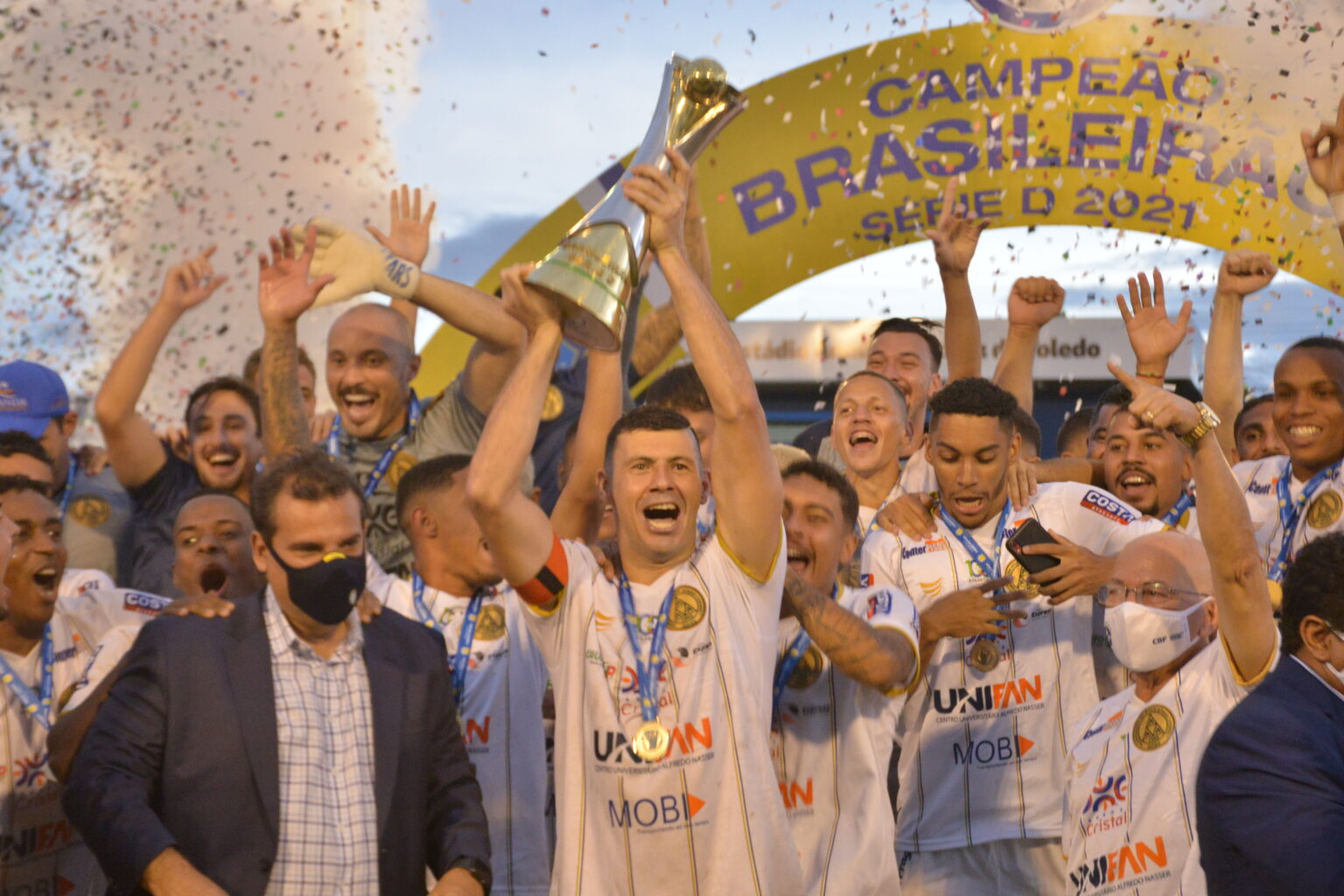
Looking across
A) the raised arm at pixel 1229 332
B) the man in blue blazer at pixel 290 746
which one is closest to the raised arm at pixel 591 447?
the man in blue blazer at pixel 290 746

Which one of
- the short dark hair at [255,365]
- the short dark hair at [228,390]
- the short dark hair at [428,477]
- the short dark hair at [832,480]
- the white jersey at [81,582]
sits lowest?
the white jersey at [81,582]

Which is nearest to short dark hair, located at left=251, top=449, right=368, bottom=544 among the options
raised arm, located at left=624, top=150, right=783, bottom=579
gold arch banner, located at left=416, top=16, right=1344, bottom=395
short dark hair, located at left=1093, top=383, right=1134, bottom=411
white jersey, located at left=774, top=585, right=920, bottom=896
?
raised arm, located at left=624, top=150, right=783, bottom=579

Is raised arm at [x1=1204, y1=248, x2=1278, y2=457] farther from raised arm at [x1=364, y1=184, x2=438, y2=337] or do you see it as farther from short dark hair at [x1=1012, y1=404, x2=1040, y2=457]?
raised arm at [x1=364, y1=184, x2=438, y2=337]

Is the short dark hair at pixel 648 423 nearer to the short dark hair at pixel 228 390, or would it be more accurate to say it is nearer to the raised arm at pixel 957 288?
the short dark hair at pixel 228 390

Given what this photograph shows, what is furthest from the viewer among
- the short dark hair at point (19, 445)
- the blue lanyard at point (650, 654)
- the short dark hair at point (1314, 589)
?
the short dark hair at point (19, 445)

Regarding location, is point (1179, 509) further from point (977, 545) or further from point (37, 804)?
point (37, 804)

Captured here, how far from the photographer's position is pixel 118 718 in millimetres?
3619

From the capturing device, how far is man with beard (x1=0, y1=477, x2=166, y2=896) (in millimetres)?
4246

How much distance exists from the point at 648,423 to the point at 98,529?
319 cm

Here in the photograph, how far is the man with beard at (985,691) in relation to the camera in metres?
4.86

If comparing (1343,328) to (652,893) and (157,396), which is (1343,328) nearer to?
(652,893)

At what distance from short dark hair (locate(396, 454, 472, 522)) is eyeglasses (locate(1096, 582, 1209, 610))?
2159mm

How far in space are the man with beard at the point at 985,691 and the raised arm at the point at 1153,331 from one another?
1.58ft

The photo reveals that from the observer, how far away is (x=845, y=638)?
3996mm
